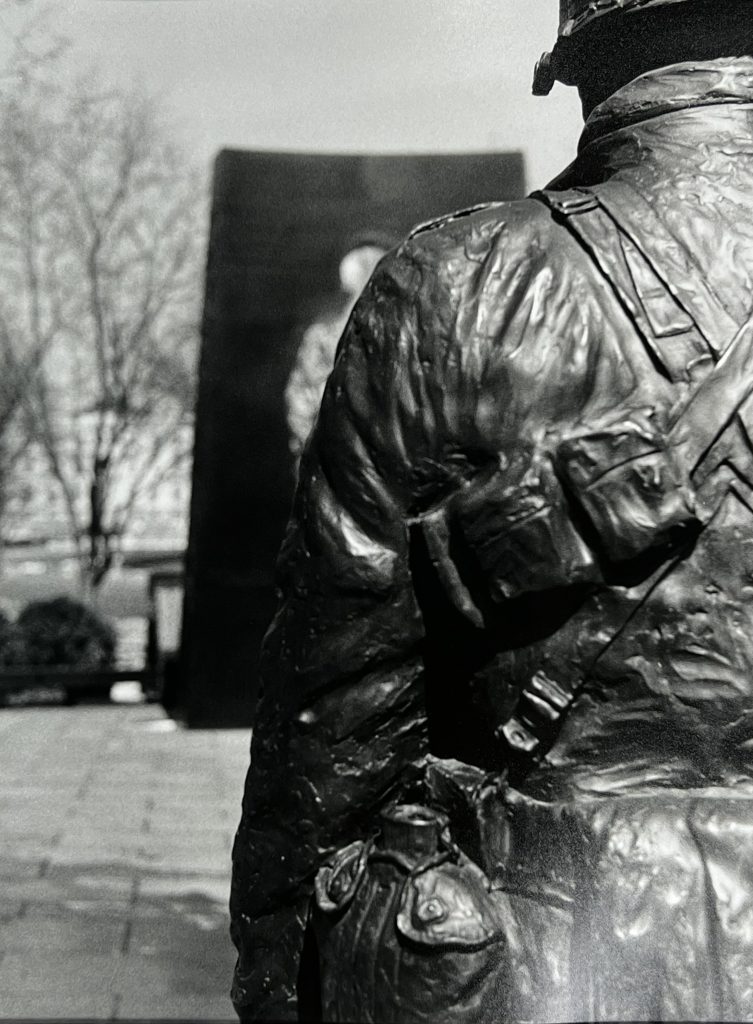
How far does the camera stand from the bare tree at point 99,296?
7.82 metres

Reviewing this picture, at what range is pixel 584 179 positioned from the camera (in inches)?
85.9

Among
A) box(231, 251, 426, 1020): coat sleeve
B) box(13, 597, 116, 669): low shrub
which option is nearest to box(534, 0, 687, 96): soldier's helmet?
box(231, 251, 426, 1020): coat sleeve

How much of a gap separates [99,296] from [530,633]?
30.8 feet

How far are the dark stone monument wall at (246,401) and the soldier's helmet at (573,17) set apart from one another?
780 centimetres

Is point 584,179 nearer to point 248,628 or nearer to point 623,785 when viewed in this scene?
point 623,785

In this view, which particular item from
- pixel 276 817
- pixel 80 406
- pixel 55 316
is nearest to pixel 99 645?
pixel 80 406

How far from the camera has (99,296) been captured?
426 inches

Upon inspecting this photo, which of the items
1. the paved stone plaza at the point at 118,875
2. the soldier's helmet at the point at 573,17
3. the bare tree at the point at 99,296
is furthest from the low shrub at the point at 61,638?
the soldier's helmet at the point at 573,17

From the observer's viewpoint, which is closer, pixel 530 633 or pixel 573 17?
pixel 530 633

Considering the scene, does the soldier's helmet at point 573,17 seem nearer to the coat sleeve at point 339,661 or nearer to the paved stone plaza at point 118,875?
the coat sleeve at point 339,661

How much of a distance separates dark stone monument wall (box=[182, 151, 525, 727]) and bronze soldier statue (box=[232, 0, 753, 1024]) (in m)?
8.15

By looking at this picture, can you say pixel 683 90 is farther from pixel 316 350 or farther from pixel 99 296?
pixel 99 296

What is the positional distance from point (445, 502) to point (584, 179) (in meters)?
0.62

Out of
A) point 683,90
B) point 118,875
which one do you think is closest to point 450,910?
point 683,90
